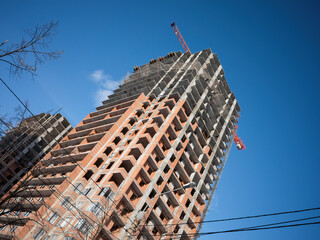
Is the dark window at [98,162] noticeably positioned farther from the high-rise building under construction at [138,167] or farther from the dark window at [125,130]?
the dark window at [125,130]

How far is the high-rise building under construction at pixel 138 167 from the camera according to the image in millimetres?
24000

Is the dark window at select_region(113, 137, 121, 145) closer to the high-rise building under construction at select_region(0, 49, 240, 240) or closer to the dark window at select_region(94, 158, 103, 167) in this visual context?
the high-rise building under construction at select_region(0, 49, 240, 240)

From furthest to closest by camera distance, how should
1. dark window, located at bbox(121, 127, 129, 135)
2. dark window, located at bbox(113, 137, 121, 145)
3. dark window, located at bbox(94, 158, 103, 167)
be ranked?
dark window, located at bbox(121, 127, 129, 135) < dark window, located at bbox(113, 137, 121, 145) < dark window, located at bbox(94, 158, 103, 167)

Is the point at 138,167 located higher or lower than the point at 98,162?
higher

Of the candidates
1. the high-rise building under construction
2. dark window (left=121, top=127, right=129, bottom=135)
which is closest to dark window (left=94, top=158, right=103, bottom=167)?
the high-rise building under construction

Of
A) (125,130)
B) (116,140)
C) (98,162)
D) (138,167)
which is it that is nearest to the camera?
(138,167)

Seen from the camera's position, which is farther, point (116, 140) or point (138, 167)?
point (116, 140)

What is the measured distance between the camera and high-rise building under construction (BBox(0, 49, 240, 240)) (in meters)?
24.0

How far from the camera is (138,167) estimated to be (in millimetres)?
28359

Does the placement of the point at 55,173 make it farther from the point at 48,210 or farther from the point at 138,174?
the point at 138,174

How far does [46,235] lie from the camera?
24.0 metres

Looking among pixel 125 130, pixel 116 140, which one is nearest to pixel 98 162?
pixel 116 140

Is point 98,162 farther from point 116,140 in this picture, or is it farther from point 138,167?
point 138,167

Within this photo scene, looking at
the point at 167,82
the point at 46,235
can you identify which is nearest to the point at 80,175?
the point at 46,235
